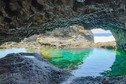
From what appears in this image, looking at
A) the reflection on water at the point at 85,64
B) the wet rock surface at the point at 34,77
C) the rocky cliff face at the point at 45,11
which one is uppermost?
the rocky cliff face at the point at 45,11

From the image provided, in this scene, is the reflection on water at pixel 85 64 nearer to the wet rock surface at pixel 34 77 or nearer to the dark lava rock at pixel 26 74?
the wet rock surface at pixel 34 77

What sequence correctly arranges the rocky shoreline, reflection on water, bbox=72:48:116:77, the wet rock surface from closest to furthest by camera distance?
the wet rock surface < reflection on water, bbox=72:48:116:77 < the rocky shoreline

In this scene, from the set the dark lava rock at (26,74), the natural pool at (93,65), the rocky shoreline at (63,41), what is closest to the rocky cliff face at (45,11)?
the dark lava rock at (26,74)

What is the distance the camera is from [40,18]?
5.39 m

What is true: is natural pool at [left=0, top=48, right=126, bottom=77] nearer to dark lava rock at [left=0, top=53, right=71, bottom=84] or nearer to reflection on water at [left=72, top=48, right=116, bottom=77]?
reflection on water at [left=72, top=48, right=116, bottom=77]

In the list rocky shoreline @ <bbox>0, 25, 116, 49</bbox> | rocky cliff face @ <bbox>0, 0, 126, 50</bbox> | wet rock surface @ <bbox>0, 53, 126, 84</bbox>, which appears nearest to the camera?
wet rock surface @ <bbox>0, 53, 126, 84</bbox>

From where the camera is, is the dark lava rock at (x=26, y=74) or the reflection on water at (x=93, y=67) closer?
the dark lava rock at (x=26, y=74)

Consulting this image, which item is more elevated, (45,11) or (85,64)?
(45,11)

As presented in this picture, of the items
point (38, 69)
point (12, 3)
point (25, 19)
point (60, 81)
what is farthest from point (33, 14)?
point (60, 81)

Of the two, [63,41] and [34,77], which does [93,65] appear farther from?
[63,41]

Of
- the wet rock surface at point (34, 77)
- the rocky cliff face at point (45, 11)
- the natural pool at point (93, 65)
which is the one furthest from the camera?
the natural pool at point (93, 65)

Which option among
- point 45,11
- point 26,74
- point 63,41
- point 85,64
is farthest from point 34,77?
point 63,41

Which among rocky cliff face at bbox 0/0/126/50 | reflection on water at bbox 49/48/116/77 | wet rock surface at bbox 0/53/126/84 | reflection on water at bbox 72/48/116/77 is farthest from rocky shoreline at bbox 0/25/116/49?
wet rock surface at bbox 0/53/126/84

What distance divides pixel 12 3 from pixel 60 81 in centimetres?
307
